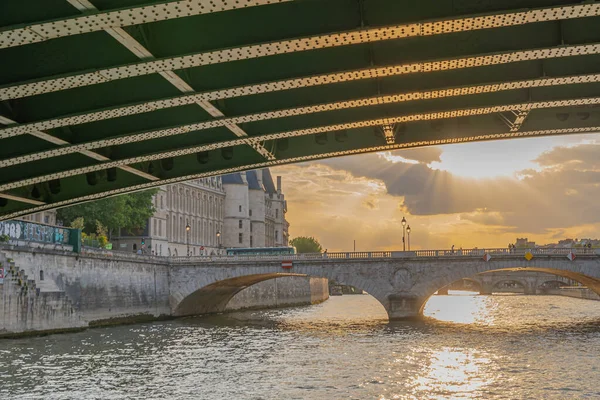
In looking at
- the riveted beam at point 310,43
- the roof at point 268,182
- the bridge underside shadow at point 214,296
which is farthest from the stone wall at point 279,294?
the riveted beam at point 310,43

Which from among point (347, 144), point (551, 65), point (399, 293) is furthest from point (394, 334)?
point (551, 65)

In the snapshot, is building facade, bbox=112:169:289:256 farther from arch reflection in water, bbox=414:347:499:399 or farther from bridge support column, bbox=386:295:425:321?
arch reflection in water, bbox=414:347:499:399

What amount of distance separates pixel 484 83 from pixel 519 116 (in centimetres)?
229

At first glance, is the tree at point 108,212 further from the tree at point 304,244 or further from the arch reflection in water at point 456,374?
the tree at point 304,244

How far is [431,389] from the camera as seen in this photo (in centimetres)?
2359

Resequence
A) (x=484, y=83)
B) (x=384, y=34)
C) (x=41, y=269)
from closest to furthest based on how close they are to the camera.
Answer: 1. (x=384, y=34)
2. (x=484, y=83)
3. (x=41, y=269)

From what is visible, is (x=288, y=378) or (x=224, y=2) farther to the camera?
(x=288, y=378)

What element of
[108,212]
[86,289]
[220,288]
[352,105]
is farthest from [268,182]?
[352,105]

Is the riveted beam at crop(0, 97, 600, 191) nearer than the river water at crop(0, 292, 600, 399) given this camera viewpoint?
Yes

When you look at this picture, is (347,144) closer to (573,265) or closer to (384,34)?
(384,34)

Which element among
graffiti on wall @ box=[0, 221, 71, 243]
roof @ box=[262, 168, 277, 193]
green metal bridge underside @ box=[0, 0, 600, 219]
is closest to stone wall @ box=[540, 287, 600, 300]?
roof @ box=[262, 168, 277, 193]

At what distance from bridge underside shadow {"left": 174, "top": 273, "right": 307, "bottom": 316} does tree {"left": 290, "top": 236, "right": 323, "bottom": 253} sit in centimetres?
8621

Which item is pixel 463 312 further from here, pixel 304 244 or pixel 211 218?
pixel 304 244

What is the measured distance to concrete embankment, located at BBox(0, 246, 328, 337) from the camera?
136ft
